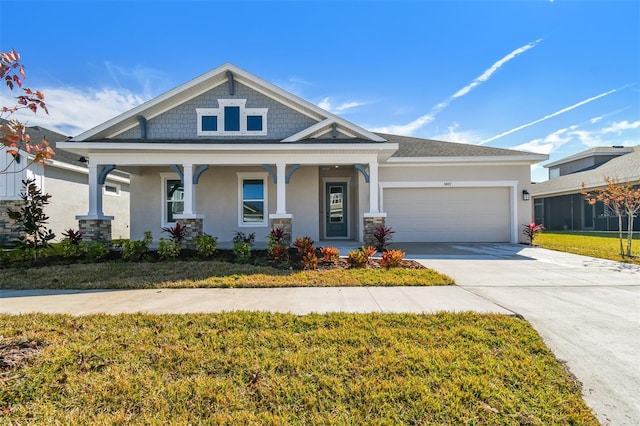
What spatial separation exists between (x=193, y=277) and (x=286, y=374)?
4426mm

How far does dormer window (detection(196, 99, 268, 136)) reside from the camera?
11.3 metres

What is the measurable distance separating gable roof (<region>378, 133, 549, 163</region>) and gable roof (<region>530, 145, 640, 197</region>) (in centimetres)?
670

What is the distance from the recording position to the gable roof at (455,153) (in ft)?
40.5

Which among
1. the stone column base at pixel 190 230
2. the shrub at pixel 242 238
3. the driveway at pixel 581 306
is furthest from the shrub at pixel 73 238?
the driveway at pixel 581 306

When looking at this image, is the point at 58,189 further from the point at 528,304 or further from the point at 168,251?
the point at 528,304

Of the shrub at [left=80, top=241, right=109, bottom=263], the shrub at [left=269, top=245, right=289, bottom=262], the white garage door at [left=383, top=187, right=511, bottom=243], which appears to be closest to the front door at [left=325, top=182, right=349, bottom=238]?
the white garage door at [left=383, top=187, right=511, bottom=243]

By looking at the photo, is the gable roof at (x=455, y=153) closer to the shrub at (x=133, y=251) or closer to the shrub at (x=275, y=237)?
the shrub at (x=275, y=237)

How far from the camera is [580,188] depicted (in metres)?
19.2

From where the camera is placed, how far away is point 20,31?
859 centimetres

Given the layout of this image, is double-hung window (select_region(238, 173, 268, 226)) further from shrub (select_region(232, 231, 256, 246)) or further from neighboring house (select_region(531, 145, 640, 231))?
neighboring house (select_region(531, 145, 640, 231))

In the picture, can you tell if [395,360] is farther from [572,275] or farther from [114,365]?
[572,275]

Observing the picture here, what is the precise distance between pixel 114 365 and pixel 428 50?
40.9 feet

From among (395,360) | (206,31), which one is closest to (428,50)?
(206,31)

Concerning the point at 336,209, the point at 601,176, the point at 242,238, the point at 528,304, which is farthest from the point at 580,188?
the point at 242,238
